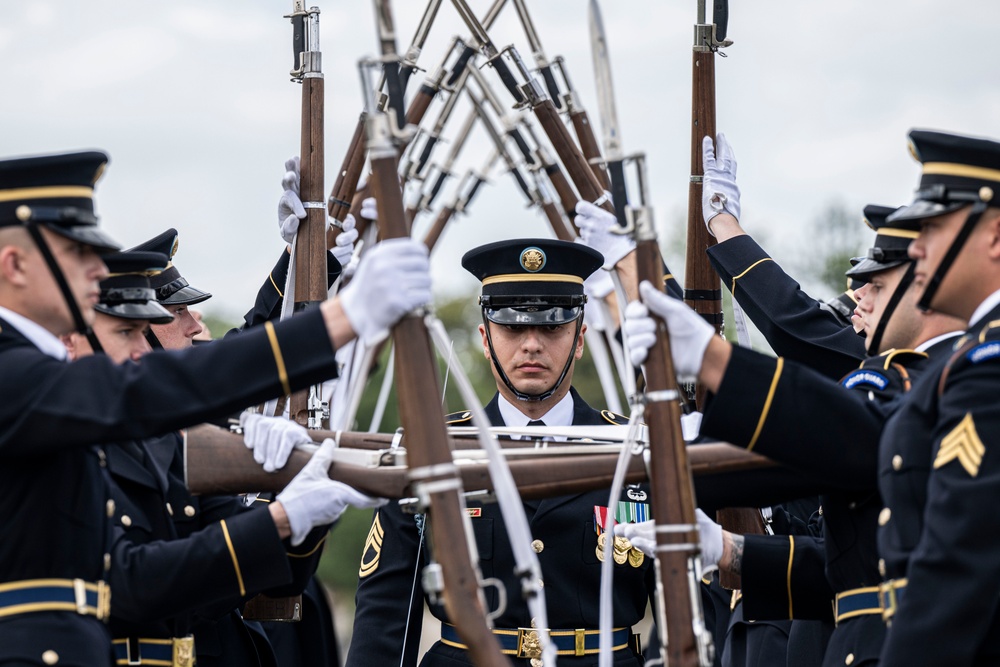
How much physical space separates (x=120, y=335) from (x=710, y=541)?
311cm

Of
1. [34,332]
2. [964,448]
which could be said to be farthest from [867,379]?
[34,332]

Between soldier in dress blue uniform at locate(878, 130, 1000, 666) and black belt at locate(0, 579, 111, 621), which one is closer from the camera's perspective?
soldier in dress blue uniform at locate(878, 130, 1000, 666)

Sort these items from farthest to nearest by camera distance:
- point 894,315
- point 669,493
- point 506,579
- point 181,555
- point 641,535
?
point 506,579
point 894,315
point 641,535
point 181,555
point 669,493

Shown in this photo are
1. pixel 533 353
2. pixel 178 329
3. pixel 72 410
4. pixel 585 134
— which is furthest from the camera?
pixel 585 134

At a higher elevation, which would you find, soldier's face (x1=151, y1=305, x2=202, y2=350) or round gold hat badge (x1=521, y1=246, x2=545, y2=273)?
round gold hat badge (x1=521, y1=246, x2=545, y2=273)

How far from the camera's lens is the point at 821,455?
5.15 meters

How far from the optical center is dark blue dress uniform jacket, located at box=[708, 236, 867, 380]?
752 cm

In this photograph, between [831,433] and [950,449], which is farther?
[831,433]

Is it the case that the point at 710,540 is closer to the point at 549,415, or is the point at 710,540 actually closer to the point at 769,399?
the point at 769,399

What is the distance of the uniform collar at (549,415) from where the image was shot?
23.7 feet

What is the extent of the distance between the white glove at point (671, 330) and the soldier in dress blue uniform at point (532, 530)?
2.02 metres

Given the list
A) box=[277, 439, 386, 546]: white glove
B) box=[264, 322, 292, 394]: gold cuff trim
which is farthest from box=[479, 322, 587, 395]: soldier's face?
box=[264, 322, 292, 394]: gold cuff trim

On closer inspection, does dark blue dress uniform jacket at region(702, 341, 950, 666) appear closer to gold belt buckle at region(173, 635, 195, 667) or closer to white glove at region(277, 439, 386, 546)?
white glove at region(277, 439, 386, 546)

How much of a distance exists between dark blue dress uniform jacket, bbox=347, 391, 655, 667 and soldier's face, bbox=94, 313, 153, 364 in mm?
1539
